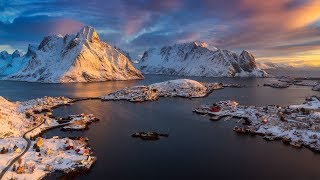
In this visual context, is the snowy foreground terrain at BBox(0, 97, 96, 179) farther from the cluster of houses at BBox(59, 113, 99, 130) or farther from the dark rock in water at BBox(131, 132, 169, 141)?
the dark rock in water at BBox(131, 132, 169, 141)

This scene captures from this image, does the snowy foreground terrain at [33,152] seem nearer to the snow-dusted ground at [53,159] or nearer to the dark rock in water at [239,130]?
the snow-dusted ground at [53,159]

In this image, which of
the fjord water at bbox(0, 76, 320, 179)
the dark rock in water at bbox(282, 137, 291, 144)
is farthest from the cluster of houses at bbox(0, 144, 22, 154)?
the dark rock in water at bbox(282, 137, 291, 144)

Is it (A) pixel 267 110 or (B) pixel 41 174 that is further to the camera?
(A) pixel 267 110

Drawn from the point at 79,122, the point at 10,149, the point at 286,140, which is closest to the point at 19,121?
the point at 79,122

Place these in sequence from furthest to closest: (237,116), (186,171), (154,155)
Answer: (237,116), (154,155), (186,171)

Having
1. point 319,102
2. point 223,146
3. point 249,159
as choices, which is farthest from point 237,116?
→ point 319,102

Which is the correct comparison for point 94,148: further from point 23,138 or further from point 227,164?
point 227,164
